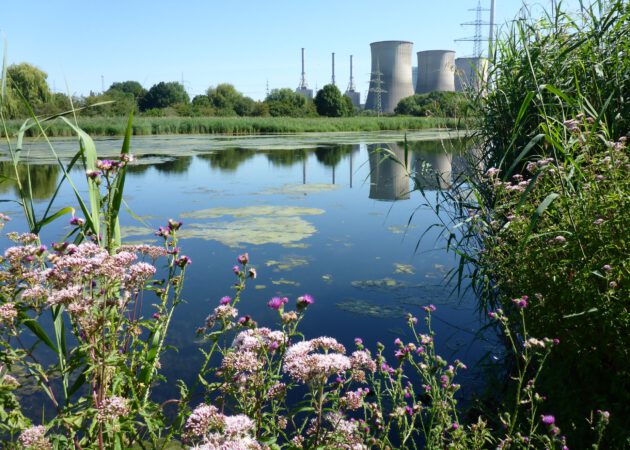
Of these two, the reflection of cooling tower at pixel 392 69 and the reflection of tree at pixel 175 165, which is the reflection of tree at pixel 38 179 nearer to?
the reflection of tree at pixel 175 165

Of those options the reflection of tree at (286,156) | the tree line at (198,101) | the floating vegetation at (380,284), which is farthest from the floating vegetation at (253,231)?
the tree line at (198,101)

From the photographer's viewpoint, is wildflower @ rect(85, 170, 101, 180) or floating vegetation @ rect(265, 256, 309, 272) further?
floating vegetation @ rect(265, 256, 309, 272)

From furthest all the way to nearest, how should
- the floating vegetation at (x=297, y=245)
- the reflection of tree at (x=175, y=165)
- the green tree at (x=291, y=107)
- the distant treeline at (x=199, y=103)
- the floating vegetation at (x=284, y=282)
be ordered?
the green tree at (x=291, y=107) → the distant treeline at (x=199, y=103) → the reflection of tree at (x=175, y=165) → the floating vegetation at (x=297, y=245) → the floating vegetation at (x=284, y=282)

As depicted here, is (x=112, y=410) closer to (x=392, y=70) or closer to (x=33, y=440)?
(x=33, y=440)

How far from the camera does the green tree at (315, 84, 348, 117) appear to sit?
3947 centimetres

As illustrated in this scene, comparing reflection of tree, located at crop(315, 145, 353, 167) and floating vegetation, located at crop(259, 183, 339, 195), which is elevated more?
reflection of tree, located at crop(315, 145, 353, 167)

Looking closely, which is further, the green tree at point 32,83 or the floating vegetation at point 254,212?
the green tree at point 32,83

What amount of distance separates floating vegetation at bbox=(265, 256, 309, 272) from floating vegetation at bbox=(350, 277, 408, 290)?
544 millimetres

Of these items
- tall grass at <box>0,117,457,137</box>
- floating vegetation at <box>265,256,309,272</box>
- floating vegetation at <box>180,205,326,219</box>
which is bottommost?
floating vegetation at <box>265,256,309,272</box>

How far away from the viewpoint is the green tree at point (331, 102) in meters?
39.5

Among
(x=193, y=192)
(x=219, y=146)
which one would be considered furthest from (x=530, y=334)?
(x=219, y=146)

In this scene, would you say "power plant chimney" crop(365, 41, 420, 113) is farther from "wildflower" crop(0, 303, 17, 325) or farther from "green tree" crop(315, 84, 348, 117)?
"wildflower" crop(0, 303, 17, 325)

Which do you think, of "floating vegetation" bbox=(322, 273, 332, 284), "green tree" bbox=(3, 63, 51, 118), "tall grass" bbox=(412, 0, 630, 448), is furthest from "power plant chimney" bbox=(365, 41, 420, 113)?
"tall grass" bbox=(412, 0, 630, 448)

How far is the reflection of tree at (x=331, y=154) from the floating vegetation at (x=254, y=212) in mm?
4662
